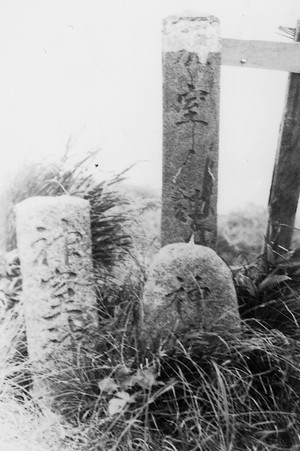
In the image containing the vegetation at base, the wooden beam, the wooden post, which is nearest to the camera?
the vegetation at base

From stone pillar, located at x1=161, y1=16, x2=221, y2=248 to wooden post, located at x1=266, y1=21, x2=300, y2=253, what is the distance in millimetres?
597

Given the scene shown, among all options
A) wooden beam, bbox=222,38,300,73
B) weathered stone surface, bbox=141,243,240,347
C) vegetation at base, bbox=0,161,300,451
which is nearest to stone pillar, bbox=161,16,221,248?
wooden beam, bbox=222,38,300,73

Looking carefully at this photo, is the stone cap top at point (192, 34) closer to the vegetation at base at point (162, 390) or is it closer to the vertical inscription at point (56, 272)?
the vertical inscription at point (56, 272)

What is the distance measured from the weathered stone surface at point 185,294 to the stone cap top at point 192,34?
1100mm

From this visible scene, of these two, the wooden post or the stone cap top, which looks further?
the wooden post

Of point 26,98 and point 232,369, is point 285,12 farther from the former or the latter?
point 232,369

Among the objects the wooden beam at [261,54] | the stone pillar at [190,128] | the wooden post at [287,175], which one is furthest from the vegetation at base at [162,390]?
the wooden beam at [261,54]

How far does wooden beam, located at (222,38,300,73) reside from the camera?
3260 millimetres

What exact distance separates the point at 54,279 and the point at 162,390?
0.77m

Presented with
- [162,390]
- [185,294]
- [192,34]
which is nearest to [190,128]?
[192,34]

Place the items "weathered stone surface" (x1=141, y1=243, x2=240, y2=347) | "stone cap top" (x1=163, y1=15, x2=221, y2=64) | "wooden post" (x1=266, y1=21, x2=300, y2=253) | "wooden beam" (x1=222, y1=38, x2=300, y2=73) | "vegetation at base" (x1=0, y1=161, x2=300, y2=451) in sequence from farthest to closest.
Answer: "wooden post" (x1=266, y1=21, x2=300, y2=253) → "wooden beam" (x1=222, y1=38, x2=300, y2=73) → "stone cap top" (x1=163, y1=15, x2=221, y2=64) → "weathered stone surface" (x1=141, y1=243, x2=240, y2=347) → "vegetation at base" (x1=0, y1=161, x2=300, y2=451)

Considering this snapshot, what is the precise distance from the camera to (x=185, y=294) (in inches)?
106

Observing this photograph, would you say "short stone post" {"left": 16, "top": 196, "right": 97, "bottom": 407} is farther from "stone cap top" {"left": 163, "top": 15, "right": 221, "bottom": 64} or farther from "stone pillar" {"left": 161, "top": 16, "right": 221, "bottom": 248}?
"stone cap top" {"left": 163, "top": 15, "right": 221, "bottom": 64}

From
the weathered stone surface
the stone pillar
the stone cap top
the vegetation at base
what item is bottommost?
the vegetation at base
